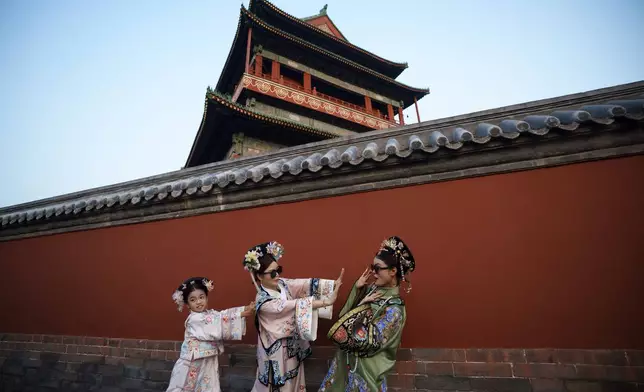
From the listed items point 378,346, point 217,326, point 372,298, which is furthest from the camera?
point 217,326

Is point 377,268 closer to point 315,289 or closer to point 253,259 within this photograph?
point 315,289

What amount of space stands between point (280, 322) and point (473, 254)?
1.96m

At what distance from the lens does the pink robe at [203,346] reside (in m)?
2.86

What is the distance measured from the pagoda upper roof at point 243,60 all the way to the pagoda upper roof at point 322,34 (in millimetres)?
807

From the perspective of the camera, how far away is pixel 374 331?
2346 mm

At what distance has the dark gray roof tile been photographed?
119 inches

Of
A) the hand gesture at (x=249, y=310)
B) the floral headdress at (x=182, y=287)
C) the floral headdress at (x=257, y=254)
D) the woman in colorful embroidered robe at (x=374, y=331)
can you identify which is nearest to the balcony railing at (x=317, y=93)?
the floral headdress at (x=182, y=287)

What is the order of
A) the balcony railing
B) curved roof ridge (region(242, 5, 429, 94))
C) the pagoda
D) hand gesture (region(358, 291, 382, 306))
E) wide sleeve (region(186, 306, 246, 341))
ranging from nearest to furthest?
hand gesture (region(358, 291, 382, 306)) < wide sleeve (region(186, 306, 246, 341)) < the pagoda < curved roof ridge (region(242, 5, 429, 94)) < the balcony railing

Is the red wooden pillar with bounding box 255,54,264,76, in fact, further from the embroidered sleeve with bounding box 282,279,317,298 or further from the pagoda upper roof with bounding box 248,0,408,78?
the embroidered sleeve with bounding box 282,279,317,298

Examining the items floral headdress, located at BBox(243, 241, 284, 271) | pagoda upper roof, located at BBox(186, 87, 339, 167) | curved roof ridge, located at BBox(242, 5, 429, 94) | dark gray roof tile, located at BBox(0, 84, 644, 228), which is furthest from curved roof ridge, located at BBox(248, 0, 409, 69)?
floral headdress, located at BBox(243, 241, 284, 271)

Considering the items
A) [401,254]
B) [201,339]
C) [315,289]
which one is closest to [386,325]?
[401,254]

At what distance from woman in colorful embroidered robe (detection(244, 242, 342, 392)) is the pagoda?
26.1 feet

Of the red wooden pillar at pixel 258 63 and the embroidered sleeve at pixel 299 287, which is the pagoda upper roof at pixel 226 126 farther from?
the embroidered sleeve at pixel 299 287

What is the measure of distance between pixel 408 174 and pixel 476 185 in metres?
0.70
